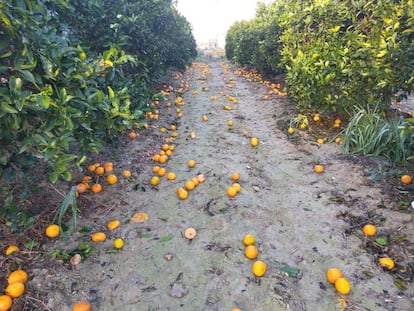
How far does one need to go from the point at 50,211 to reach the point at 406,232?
3.65 metres

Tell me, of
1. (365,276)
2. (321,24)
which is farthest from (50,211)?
(321,24)

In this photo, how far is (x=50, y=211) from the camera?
276cm

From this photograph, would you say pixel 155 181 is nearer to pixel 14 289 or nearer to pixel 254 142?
pixel 14 289

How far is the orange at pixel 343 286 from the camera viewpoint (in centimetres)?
205

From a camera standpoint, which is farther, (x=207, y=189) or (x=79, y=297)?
(x=207, y=189)

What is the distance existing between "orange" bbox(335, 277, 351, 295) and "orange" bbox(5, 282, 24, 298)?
2462 mm

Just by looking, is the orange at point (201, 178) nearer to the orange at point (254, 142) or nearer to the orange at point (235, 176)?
the orange at point (235, 176)

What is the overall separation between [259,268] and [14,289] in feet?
6.25

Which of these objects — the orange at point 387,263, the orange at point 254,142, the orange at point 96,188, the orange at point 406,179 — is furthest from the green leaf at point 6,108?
the orange at point 406,179

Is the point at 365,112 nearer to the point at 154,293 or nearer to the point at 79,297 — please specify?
the point at 154,293

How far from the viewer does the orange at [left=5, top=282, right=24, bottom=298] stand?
194 centimetres

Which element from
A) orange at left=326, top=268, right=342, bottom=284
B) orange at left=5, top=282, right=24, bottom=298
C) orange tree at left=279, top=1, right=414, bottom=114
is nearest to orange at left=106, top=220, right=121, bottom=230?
orange at left=5, top=282, right=24, bottom=298

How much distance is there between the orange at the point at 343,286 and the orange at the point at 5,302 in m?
2.49

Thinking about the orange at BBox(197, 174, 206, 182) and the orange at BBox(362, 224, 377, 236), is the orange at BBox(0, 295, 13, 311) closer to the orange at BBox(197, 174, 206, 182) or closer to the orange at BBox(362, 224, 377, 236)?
the orange at BBox(197, 174, 206, 182)
